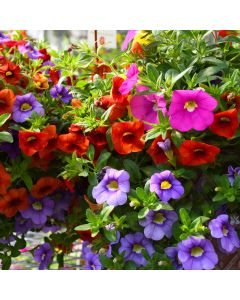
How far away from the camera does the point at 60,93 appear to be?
5.85ft

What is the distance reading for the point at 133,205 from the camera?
131 cm

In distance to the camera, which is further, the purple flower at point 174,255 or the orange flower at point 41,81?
the orange flower at point 41,81

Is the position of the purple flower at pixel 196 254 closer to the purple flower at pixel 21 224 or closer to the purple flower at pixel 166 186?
the purple flower at pixel 166 186

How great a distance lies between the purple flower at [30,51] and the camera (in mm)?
1971

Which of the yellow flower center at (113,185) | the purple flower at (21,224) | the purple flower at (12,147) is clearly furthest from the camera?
the purple flower at (21,224)

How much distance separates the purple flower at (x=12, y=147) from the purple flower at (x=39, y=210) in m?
0.16

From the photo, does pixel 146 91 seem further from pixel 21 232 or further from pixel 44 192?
pixel 21 232

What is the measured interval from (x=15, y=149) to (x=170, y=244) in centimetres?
54

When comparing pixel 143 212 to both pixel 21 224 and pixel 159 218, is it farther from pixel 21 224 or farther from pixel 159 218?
pixel 21 224

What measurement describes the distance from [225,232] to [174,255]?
133mm

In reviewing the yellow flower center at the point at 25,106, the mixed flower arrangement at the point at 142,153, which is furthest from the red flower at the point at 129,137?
the yellow flower center at the point at 25,106

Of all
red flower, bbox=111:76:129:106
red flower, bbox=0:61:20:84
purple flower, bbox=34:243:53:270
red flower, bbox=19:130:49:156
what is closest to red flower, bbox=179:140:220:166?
red flower, bbox=111:76:129:106

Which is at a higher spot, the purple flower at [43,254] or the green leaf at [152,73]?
the green leaf at [152,73]
